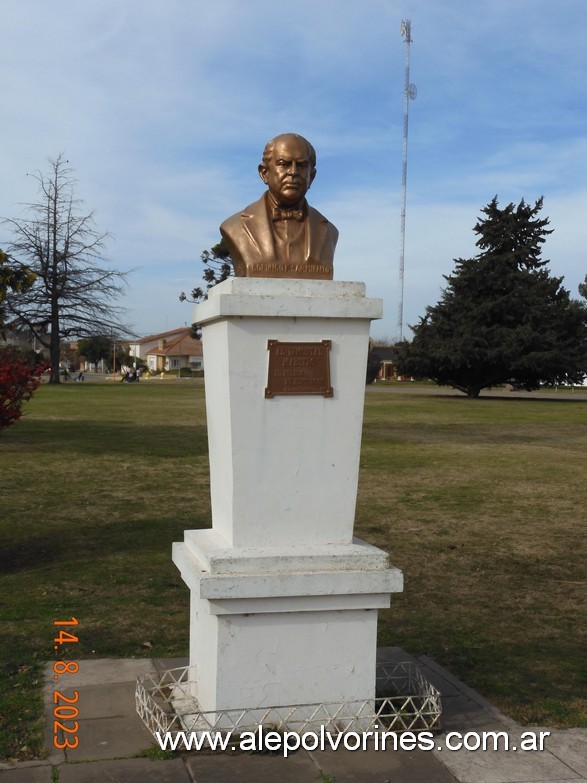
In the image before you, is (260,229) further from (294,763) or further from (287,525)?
(294,763)

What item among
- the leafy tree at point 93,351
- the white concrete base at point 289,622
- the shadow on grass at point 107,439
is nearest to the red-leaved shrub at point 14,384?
the white concrete base at point 289,622

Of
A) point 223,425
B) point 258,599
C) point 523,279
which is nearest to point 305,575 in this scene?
point 258,599

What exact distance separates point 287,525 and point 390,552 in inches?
171

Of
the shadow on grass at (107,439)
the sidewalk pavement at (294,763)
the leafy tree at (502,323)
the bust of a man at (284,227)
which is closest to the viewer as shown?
the sidewalk pavement at (294,763)

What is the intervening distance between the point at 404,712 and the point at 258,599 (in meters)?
0.99

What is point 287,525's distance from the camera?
4480mm

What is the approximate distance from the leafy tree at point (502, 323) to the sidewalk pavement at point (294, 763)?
34.0 metres

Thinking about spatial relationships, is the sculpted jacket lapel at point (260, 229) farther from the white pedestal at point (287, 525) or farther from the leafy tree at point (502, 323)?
the leafy tree at point (502, 323)

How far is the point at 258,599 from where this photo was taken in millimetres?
4289

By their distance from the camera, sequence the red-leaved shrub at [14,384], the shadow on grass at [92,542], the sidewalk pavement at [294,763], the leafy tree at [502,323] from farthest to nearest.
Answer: the leafy tree at [502,323] → the shadow on grass at [92,542] → the red-leaved shrub at [14,384] → the sidewalk pavement at [294,763]

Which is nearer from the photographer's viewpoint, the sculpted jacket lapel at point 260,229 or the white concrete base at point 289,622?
the white concrete base at point 289,622

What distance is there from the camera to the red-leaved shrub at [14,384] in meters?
7.54

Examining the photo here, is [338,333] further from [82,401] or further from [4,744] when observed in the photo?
[82,401]
